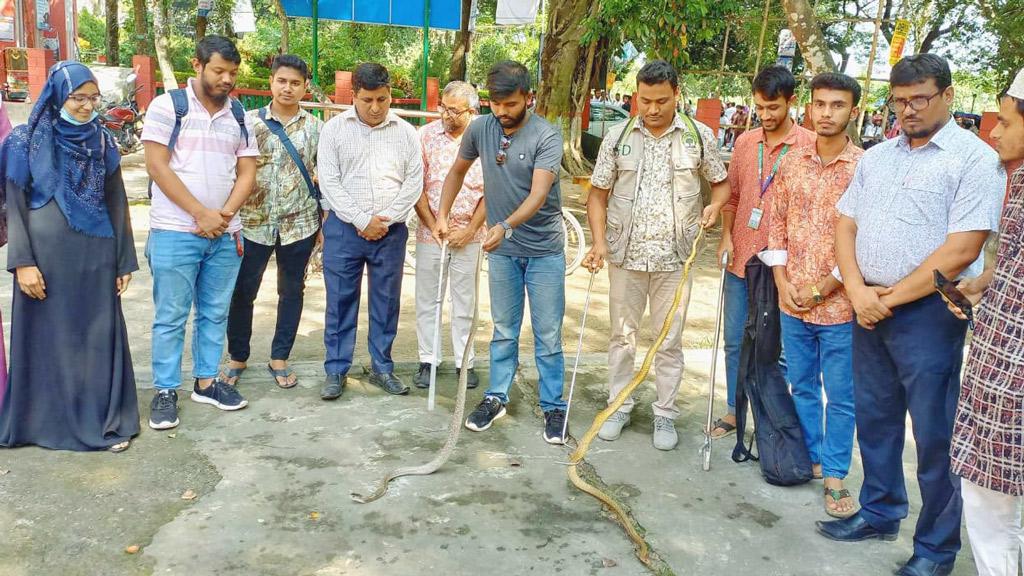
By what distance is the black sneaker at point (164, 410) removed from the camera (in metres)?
4.12

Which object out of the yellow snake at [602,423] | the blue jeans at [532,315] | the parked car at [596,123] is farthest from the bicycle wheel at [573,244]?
the parked car at [596,123]

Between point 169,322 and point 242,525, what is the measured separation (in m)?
1.33

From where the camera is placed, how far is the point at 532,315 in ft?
14.3

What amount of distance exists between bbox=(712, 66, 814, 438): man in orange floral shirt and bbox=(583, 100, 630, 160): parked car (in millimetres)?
13614

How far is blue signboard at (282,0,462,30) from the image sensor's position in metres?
11.4

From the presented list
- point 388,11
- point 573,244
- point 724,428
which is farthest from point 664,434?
point 388,11

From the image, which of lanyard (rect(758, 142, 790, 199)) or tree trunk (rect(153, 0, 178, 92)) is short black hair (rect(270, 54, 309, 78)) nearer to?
lanyard (rect(758, 142, 790, 199))

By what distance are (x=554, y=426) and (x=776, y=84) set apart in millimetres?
1946

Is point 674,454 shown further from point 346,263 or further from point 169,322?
point 169,322

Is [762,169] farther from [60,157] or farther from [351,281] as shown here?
[60,157]

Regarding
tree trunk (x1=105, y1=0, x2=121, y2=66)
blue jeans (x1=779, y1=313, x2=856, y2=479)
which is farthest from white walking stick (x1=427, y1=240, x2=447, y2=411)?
tree trunk (x1=105, y1=0, x2=121, y2=66)

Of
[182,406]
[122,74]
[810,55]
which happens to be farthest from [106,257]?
[122,74]

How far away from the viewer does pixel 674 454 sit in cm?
416

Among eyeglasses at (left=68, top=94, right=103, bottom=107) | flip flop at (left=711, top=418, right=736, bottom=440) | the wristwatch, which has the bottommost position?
flip flop at (left=711, top=418, right=736, bottom=440)
